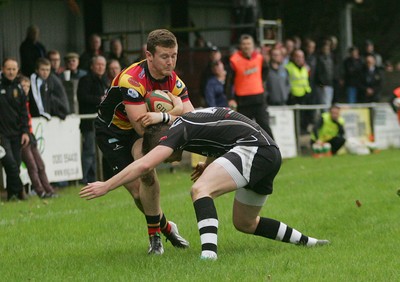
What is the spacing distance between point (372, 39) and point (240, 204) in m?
24.4

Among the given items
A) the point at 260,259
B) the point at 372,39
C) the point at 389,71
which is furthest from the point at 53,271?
the point at 372,39

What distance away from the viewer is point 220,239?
9734 millimetres

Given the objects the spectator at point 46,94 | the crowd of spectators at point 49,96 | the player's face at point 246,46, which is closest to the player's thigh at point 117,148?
the crowd of spectators at point 49,96

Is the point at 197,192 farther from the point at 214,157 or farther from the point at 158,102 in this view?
the point at 158,102

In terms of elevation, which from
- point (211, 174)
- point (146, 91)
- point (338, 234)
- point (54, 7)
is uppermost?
point (54, 7)

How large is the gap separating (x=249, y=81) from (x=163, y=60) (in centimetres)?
936

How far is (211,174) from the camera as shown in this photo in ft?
26.5

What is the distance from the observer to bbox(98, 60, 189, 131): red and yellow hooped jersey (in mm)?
8523

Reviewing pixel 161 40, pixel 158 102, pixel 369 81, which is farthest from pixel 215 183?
pixel 369 81

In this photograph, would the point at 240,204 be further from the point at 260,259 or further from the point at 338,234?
the point at 338,234

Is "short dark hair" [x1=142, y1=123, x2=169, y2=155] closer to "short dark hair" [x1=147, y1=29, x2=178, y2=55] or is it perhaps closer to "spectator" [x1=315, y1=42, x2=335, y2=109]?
"short dark hair" [x1=147, y1=29, x2=178, y2=55]

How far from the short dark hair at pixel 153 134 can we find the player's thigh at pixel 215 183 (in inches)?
18.5

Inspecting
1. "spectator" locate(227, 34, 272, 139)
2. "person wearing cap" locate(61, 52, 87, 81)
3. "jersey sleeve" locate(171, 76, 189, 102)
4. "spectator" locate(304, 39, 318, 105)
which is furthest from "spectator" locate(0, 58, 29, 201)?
"spectator" locate(304, 39, 318, 105)

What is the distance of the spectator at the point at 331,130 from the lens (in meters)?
22.0
